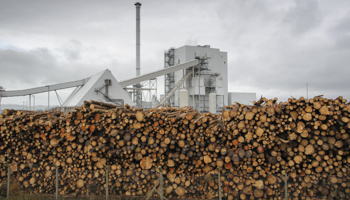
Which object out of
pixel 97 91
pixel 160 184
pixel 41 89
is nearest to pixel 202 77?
pixel 97 91

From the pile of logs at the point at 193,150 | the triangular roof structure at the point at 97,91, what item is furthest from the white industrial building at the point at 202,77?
the pile of logs at the point at 193,150

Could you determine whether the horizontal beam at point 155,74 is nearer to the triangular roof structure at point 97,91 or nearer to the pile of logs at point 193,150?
the triangular roof structure at point 97,91

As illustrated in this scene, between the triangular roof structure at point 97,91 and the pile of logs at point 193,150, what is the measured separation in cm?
1875

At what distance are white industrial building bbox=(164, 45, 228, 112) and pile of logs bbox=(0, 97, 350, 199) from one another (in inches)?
1221

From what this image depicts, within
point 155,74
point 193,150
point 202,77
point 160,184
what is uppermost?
point 202,77

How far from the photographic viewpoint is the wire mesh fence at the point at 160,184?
711 cm

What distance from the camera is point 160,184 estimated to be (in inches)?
297

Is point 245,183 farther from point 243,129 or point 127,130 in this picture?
point 127,130

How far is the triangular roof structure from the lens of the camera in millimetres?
27828

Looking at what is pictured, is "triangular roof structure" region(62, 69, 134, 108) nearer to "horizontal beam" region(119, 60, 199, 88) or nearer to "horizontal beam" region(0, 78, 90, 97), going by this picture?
"horizontal beam" region(0, 78, 90, 97)

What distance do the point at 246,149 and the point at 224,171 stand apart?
34.5 inches

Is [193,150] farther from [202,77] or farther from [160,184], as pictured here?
[202,77]

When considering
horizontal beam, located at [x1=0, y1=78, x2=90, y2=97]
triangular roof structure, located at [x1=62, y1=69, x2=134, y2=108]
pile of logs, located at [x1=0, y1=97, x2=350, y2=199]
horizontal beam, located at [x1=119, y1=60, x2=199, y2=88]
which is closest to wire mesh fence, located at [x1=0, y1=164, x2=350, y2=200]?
pile of logs, located at [x1=0, y1=97, x2=350, y2=199]

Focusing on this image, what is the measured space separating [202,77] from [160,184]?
114 ft
